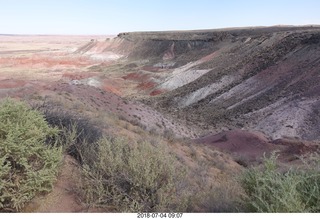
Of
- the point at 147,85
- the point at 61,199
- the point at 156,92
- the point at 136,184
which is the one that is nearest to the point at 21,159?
the point at 61,199

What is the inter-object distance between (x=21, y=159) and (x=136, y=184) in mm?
1670

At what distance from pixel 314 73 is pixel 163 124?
12.6 metres

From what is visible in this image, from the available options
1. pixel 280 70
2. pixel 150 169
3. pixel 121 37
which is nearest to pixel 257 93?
pixel 280 70

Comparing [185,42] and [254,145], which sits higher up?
[185,42]

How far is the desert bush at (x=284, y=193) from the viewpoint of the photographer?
4.28 meters

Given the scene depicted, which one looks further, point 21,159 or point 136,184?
point 136,184

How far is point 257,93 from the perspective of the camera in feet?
94.1

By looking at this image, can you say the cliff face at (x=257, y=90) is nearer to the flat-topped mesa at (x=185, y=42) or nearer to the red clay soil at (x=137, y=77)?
the red clay soil at (x=137, y=77)

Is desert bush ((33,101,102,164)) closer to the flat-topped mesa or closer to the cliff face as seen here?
the cliff face

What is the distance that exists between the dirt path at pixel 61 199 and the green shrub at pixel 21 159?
0.47ft

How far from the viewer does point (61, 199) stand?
581 centimetres

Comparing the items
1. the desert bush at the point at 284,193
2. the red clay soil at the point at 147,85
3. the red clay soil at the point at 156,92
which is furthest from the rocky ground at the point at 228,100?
the desert bush at the point at 284,193

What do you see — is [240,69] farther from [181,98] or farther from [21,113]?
[21,113]

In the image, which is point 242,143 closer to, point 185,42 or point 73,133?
point 73,133
